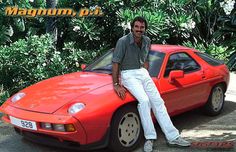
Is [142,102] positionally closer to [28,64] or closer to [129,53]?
[129,53]

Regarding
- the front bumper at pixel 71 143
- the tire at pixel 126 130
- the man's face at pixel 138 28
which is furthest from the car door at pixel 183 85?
the front bumper at pixel 71 143

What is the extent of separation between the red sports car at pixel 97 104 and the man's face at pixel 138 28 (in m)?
0.71

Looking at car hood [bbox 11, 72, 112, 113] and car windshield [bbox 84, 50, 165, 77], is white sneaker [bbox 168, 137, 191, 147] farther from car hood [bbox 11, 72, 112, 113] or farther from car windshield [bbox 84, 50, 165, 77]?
car hood [bbox 11, 72, 112, 113]

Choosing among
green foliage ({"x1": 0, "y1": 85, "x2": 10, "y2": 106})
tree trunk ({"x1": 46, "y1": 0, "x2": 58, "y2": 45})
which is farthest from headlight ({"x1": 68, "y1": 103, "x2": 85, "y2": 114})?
tree trunk ({"x1": 46, "y1": 0, "x2": 58, "y2": 45})

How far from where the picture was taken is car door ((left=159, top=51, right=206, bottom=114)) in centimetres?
572

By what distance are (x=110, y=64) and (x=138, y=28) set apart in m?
1.01

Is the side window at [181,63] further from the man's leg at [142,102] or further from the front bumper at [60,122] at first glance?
the front bumper at [60,122]

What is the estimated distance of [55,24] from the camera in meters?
11.3

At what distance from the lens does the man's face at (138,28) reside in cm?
521

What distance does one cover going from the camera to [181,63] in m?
6.27

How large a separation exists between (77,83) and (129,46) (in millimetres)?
857

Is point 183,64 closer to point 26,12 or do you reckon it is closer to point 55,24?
point 55,24

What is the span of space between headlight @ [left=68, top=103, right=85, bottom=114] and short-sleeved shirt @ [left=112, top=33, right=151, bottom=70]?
2.69 ft

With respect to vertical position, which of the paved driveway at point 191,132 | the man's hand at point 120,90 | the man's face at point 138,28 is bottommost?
the paved driveway at point 191,132
